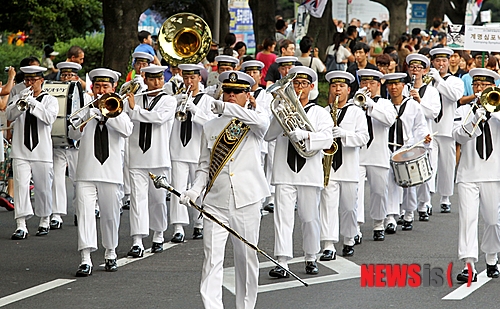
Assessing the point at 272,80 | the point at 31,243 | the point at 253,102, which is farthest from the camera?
the point at 272,80

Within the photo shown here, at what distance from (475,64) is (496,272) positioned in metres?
9.67

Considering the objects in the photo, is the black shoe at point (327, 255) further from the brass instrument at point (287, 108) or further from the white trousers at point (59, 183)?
the white trousers at point (59, 183)

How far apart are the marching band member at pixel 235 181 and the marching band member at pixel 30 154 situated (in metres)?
4.50

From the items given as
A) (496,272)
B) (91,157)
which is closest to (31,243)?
(91,157)

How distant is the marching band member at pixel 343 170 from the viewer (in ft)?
39.1

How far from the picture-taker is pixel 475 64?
2014 centimetres

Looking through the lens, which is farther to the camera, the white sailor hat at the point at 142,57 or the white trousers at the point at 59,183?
the white trousers at the point at 59,183

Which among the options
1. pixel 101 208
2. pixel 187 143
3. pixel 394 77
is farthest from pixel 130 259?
pixel 394 77

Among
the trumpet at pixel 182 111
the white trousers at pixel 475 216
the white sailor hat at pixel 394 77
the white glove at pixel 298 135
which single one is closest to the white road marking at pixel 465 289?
the white trousers at pixel 475 216

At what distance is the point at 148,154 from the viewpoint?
1244 centimetres

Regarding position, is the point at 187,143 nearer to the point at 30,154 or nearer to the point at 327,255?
the point at 30,154

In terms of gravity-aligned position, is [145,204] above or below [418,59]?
below

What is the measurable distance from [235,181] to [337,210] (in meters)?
3.18

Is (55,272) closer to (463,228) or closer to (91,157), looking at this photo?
(91,157)
